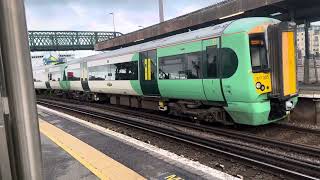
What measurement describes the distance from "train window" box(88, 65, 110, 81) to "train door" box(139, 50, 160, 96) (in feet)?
12.9

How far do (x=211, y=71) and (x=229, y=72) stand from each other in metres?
0.72

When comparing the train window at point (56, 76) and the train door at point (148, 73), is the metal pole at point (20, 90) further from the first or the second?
the train window at point (56, 76)

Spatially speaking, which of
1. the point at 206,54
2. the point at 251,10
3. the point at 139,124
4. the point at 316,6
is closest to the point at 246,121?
the point at 206,54

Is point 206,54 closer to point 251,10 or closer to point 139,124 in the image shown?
point 139,124

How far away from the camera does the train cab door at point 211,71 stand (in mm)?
9766

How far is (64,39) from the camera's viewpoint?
5934 centimetres

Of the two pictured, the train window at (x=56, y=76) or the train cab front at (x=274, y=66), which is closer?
the train cab front at (x=274, y=66)

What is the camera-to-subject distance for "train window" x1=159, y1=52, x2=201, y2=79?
10.6 meters

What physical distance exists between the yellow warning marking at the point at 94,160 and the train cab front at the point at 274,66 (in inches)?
185

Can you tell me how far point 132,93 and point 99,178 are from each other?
10119 millimetres

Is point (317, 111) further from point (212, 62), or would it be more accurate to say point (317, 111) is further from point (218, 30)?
point (218, 30)

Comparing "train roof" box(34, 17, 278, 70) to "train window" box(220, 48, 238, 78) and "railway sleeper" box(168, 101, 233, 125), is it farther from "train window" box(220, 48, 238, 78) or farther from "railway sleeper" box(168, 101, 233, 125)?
"railway sleeper" box(168, 101, 233, 125)

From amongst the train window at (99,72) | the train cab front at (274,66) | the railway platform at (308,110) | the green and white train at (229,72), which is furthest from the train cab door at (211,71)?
the train window at (99,72)

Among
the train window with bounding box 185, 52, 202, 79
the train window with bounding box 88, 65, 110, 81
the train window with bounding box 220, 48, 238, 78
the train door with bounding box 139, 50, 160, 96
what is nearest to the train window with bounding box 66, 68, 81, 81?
the train window with bounding box 88, 65, 110, 81
